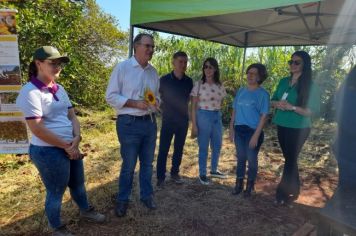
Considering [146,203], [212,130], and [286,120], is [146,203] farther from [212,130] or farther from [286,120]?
[286,120]

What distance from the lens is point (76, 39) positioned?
293 inches

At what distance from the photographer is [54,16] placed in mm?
6090

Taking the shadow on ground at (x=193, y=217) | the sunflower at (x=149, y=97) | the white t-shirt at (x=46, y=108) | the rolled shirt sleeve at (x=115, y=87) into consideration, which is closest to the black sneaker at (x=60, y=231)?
the shadow on ground at (x=193, y=217)

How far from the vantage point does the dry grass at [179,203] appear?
10.9 ft

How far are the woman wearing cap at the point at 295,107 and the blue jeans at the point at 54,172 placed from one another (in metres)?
2.19

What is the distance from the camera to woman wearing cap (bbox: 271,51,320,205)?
3.51m

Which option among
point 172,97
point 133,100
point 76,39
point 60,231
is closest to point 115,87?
point 133,100

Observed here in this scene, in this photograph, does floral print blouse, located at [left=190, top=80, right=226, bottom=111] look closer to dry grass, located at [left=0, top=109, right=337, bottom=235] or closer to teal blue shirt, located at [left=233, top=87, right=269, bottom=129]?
teal blue shirt, located at [left=233, top=87, right=269, bottom=129]

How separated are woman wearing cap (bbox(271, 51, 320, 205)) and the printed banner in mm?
3059

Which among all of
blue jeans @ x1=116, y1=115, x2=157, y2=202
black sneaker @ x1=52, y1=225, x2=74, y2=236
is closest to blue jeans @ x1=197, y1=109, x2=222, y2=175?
blue jeans @ x1=116, y1=115, x2=157, y2=202

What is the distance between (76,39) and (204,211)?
530 cm

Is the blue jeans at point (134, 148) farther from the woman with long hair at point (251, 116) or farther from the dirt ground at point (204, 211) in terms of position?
the woman with long hair at point (251, 116)

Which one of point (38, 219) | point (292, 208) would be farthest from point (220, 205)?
point (38, 219)

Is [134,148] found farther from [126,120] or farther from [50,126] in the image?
[50,126]
